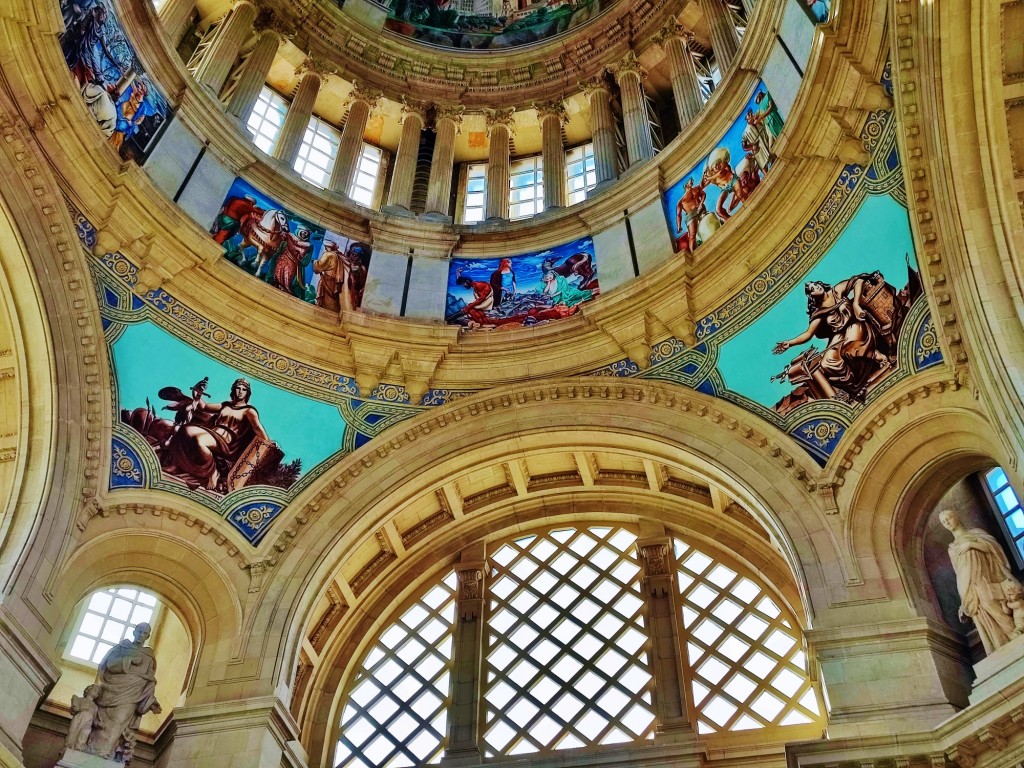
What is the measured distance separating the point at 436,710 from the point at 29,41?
10543 mm

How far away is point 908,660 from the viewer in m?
10.8

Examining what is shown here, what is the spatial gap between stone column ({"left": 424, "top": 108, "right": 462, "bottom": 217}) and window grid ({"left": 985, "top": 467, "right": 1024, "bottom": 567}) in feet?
33.4

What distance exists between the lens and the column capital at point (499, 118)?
2106 cm

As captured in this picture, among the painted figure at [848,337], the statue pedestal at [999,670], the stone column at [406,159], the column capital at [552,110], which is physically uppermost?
the column capital at [552,110]

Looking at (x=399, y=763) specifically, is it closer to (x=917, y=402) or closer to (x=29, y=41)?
(x=917, y=402)

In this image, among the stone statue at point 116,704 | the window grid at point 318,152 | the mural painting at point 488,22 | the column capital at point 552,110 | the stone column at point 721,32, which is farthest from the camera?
the mural painting at point 488,22

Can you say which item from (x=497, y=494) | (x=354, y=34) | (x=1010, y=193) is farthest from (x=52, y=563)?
(x=354, y=34)

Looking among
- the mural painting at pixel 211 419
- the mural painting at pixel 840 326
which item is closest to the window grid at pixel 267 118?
the mural painting at pixel 211 419

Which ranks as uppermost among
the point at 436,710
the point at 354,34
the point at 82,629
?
the point at 354,34

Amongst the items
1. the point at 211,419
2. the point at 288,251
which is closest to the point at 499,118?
the point at 288,251

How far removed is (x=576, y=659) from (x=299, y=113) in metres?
11.4

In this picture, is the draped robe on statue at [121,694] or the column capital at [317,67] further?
the column capital at [317,67]

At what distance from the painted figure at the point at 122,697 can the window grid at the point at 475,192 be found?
10.4 metres

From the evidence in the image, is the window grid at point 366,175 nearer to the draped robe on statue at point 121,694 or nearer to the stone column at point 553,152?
the stone column at point 553,152
